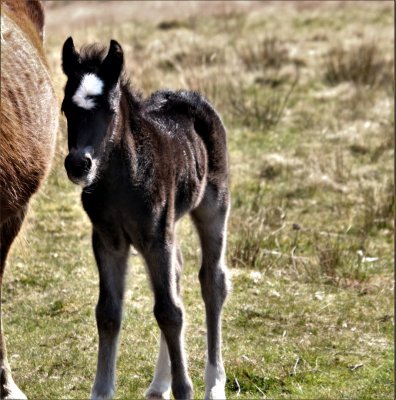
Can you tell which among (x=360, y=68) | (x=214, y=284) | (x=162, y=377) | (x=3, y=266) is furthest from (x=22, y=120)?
(x=360, y=68)

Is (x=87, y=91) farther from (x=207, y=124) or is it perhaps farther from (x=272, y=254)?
(x=272, y=254)

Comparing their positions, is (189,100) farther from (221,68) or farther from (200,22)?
(200,22)

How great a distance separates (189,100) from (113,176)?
0.98 metres

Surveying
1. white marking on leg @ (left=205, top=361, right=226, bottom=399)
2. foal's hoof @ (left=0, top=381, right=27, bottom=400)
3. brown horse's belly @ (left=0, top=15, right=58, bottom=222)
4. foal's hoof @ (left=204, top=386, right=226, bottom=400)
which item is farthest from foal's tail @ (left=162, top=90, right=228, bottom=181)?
foal's hoof @ (left=0, top=381, right=27, bottom=400)

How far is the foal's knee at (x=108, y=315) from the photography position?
4699 millimetres

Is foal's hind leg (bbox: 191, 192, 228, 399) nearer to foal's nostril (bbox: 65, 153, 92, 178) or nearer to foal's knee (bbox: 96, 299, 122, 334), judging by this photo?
foal's knee (bbox: 96, 299, 122, 334)

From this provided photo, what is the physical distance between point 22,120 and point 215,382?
1727 mm

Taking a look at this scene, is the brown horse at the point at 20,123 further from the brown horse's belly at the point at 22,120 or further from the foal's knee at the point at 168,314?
the foal's knee at the point at 168,314

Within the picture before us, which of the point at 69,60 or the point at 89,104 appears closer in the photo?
the point at 89,104

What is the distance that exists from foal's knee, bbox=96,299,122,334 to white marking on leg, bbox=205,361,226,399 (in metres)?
0.79

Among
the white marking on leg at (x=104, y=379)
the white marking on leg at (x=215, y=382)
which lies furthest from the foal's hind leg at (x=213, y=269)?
the white marking on leg at (x=104, y=379)

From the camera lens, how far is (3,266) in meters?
5.88

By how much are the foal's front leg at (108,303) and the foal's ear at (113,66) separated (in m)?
0.80

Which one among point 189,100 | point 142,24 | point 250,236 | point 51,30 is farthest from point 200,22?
point 189,100
